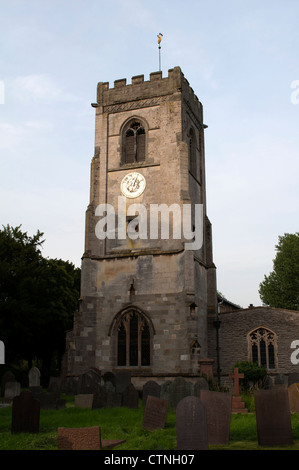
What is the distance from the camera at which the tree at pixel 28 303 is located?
27000 mm

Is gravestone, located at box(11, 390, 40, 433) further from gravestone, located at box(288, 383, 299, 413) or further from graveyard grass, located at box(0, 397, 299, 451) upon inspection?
gravestone, located at box(288, 383, 299, 413)

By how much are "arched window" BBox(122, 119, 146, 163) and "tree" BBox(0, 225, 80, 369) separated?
300 inches

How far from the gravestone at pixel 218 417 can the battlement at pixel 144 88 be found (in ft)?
66.7

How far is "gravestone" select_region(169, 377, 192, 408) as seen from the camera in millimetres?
16906

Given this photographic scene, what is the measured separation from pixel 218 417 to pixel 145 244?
52.6ft

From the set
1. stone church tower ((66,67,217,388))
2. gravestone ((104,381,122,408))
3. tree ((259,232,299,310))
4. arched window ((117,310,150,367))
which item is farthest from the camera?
tree ((259,232,299,310))

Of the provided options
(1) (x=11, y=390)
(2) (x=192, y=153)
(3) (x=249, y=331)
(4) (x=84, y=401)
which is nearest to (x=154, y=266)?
(3) (x=249, y=331)

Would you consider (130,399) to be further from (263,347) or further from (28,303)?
(28,303)

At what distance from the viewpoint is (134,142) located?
28453 mm

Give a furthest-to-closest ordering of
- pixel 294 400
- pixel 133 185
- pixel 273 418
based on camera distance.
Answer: pixel 133 185
pixel 294 400
pixel 273 418

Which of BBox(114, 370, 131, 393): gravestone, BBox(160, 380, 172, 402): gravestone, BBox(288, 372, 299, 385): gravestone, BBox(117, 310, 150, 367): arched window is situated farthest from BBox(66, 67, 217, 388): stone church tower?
BBox(160, 380, 172, 402): gravestone

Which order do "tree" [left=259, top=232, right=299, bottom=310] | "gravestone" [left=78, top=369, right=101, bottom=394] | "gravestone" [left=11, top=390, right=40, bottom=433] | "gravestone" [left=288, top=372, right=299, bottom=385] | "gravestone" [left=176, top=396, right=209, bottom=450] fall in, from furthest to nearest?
"tree" [left=259, top=232, right=299, bottom=310] < "gravestone" [left=288, top=372, right=299, bottom=385] < "gravestone" [left=78, top=369, right=101, bottom=394] < "gravestone" [left=11, top=390, right=40, bottom=433] < "gravestone" [left=176, top=396, right=209, bottom=450]

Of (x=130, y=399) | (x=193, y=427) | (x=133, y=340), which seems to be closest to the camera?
(x=193, y=427)

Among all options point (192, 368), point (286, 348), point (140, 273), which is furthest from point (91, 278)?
point (286, 348)
